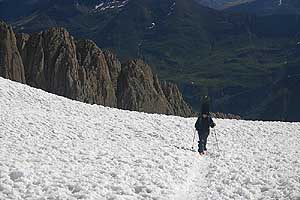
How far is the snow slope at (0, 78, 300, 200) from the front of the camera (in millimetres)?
17047

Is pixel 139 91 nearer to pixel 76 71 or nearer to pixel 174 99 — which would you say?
pixel 76 71

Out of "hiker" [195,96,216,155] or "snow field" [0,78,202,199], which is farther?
"hiker" [195,96,216,155]

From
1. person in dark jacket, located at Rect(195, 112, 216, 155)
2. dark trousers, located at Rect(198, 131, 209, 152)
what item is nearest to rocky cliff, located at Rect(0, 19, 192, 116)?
person in dark jacket, located at Rect(195, 112, 216, 155)

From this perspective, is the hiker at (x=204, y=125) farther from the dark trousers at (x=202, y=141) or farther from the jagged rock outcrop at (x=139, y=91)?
→ the jagged rock outcrop at (x=139, y=91)

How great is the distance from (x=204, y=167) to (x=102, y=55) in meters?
128

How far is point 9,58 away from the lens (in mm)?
131125

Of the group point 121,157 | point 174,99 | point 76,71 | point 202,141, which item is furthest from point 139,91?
point 121,157

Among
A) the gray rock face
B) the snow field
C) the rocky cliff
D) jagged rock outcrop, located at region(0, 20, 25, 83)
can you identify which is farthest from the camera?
the gray rock face

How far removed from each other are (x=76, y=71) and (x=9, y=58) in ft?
62.7

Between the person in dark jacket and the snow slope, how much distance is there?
2.37ft

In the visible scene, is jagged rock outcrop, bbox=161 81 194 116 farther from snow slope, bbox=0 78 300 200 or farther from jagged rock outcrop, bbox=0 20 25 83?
Answer: snow slope, bbox=0 78 300 200

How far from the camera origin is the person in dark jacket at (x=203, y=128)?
2681 centimetres

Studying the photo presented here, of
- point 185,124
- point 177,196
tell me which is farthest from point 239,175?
point 185,124

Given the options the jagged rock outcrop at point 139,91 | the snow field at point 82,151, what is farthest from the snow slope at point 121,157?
the jagged rock outcrop at point 139,91
